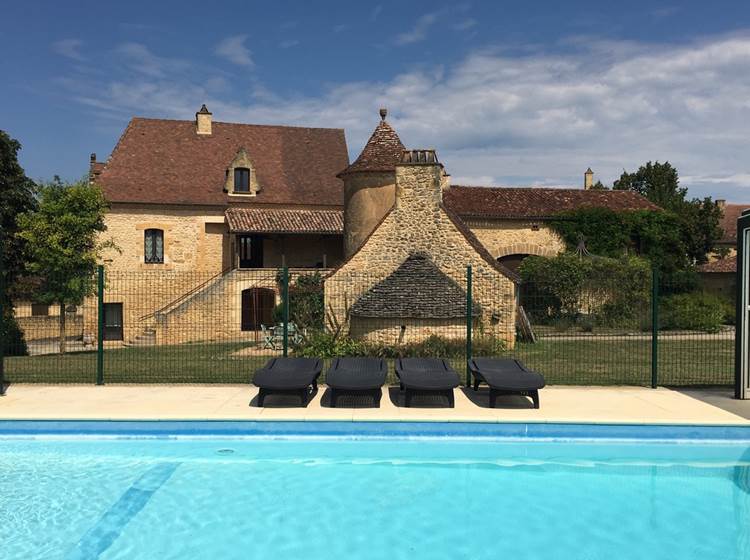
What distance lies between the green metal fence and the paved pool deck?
2.41 feet

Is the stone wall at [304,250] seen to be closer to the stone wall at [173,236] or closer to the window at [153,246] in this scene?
the stone wall at [173,236]

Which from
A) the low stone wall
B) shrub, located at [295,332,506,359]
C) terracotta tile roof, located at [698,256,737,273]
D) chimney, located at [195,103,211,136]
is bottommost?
the low stone wall

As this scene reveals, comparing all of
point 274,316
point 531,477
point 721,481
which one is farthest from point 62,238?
point 721,481

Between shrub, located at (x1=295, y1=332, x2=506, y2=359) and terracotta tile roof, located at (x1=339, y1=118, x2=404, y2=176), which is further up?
terracotta tile roof, located at (x1=339, y1=118, x2=404, y2=176)

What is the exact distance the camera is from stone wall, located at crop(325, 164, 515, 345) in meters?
17.6

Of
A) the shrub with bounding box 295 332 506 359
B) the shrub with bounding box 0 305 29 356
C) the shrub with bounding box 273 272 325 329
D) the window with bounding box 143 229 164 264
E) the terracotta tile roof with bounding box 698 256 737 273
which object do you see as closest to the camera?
the shrub with bounding box 295 332 506 359

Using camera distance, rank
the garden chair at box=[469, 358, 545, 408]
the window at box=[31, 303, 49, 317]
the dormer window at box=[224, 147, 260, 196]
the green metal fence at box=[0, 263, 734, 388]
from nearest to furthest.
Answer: the garden chair at box=[469, 358, 545, 408] → the green metal fence at box=[0, 263, 734, 388] → the dormer window at box=[224, 147, 260, 196] → the window at box=[31, 303, 49, 317]

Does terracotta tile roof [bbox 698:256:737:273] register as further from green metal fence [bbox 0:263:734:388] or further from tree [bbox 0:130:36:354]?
tree [bbox 0:130:36:354]

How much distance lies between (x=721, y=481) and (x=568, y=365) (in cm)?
691

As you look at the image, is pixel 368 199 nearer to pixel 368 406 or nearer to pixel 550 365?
pixel 550 365

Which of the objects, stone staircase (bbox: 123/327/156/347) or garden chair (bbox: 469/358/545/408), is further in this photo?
stone staircase (bbox: 123/327/156/347)

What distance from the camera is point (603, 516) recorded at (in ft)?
20.5

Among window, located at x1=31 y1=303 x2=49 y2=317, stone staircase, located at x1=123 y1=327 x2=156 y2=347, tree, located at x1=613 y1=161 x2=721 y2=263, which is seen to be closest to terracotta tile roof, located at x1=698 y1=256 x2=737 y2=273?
tree, located at x1=613 y1=161 x2=721 y2=263

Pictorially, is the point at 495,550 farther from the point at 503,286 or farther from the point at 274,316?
the point at 274,316
